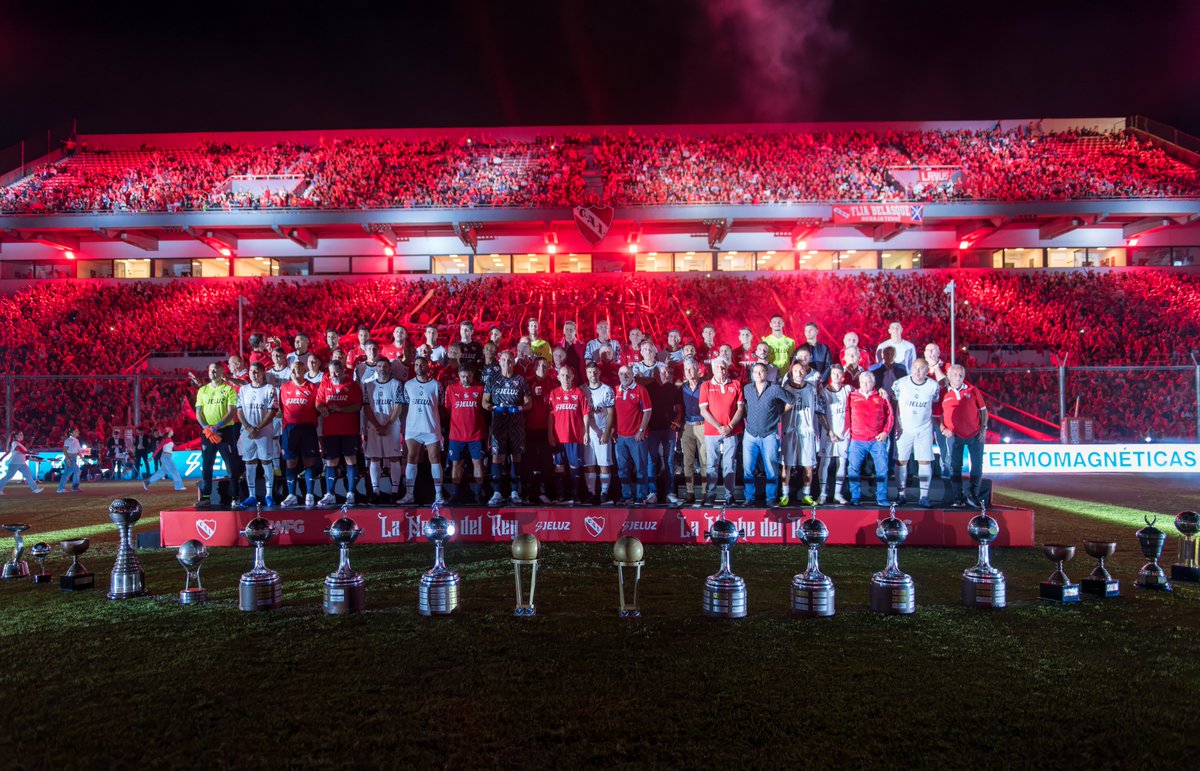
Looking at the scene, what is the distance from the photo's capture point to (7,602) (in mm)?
7148

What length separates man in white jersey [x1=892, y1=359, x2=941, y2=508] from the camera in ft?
33.4

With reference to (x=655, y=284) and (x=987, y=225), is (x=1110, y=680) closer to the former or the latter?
(x=655, y=284)

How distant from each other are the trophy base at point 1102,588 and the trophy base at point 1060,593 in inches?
11.5

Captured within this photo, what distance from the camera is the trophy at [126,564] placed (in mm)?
7164

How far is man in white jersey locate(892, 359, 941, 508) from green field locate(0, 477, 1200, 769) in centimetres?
285

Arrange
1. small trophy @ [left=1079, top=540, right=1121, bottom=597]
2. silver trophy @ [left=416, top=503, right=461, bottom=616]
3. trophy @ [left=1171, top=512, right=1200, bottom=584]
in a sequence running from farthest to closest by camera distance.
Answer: trophy @ [left=1171, top=512, right=1200, bottom=584] → small trophy @ [left=1079, top=540, right=1121, bottom=597] → silver trophy @ [left=416, top=503, right=461, bottom=616]

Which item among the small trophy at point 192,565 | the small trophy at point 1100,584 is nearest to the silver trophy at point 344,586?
the small trophy at point 192,565

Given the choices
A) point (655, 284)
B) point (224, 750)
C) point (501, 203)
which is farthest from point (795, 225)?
point (224, 750)

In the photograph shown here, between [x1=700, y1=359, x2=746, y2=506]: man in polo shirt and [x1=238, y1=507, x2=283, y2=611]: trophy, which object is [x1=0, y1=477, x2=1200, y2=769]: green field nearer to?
[x1=238, y1=507, x2=283, y2=611]: trophy

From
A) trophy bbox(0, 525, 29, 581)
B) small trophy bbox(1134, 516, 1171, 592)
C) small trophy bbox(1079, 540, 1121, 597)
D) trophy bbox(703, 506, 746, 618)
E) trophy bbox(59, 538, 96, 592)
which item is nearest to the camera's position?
trophy bbox(703, 506, 746, 618)

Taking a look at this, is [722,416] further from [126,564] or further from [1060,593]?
[126,564]

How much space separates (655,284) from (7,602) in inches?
929

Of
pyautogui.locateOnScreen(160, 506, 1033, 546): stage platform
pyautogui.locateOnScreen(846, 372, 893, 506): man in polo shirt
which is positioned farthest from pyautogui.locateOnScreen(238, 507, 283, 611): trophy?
pyautogui.locateOnScreen(846, 372, 893, 506): man in polo shirt

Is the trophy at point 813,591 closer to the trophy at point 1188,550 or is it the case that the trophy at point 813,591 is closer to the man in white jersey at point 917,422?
the trophy at point 1188,550
